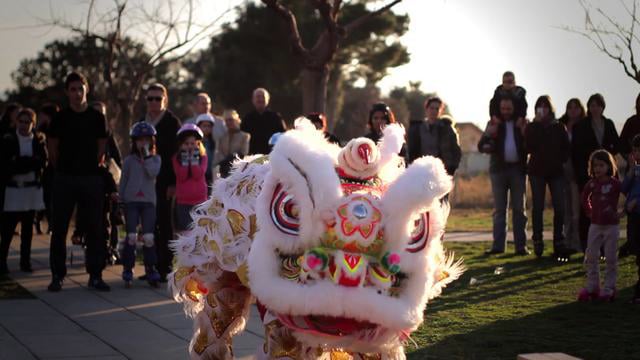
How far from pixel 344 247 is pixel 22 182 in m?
8.32

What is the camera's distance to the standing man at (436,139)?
12.5 meters

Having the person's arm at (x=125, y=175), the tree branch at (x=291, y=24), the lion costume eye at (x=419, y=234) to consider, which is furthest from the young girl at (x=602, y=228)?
the tree branch at (x=291, y=24)

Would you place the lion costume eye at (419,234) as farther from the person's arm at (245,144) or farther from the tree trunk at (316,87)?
the tree trunk at (316,87)

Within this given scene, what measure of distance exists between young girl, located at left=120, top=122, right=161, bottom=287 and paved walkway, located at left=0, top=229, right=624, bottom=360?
1.04 feet

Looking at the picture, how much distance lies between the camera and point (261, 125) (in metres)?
12.8

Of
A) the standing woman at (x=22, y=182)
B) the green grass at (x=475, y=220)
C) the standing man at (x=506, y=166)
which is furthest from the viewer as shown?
the green grass at (x=475, y=220)

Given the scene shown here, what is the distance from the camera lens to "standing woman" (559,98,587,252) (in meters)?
13.5

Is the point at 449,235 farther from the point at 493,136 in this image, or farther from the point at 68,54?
the point at 68,54

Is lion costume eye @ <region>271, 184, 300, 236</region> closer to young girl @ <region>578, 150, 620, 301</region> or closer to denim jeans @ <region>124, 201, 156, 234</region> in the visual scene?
young girl @ <region>578, 150, 620, 301</region>

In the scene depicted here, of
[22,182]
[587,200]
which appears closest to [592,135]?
[587,200]

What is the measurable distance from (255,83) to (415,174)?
125 feet

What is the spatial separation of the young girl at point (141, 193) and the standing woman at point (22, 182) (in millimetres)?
1826

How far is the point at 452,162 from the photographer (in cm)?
1244

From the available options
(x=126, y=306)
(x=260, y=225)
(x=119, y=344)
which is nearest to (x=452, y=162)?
(x=126, y=306)
